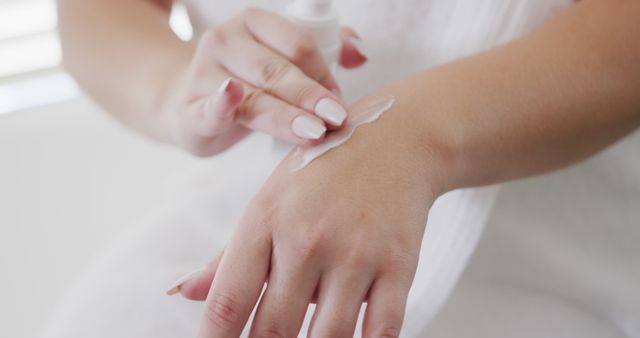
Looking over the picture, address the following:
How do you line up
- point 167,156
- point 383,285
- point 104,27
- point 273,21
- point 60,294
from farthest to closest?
point 167,156 < point 60,294 < point 104,27 < point 273,21 < point 383,285

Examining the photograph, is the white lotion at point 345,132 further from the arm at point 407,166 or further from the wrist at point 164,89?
the wrist at point 164,89

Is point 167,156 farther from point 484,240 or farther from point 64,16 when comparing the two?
point 484,240

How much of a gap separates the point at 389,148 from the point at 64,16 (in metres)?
0.50

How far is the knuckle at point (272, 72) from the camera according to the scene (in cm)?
59

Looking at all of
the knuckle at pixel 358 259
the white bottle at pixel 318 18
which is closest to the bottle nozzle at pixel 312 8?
the white bottle at pixel 318 18

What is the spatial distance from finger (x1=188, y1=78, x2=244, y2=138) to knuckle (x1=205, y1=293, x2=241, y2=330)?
0.51 ft

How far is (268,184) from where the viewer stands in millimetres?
532

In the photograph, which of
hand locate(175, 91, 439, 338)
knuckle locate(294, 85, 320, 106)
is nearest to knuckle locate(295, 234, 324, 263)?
hand locate(175, 91, 439, 338)

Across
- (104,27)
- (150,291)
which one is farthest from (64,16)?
(150,291)

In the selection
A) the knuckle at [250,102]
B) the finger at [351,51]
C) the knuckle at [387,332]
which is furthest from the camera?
the finger at [351,51]

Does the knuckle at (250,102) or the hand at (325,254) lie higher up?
the knuckle at (250,102)

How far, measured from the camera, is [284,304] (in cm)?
49

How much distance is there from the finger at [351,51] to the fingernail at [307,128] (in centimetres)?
16

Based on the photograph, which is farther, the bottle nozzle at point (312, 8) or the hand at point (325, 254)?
the bottle nozzle at point (312, 8)
